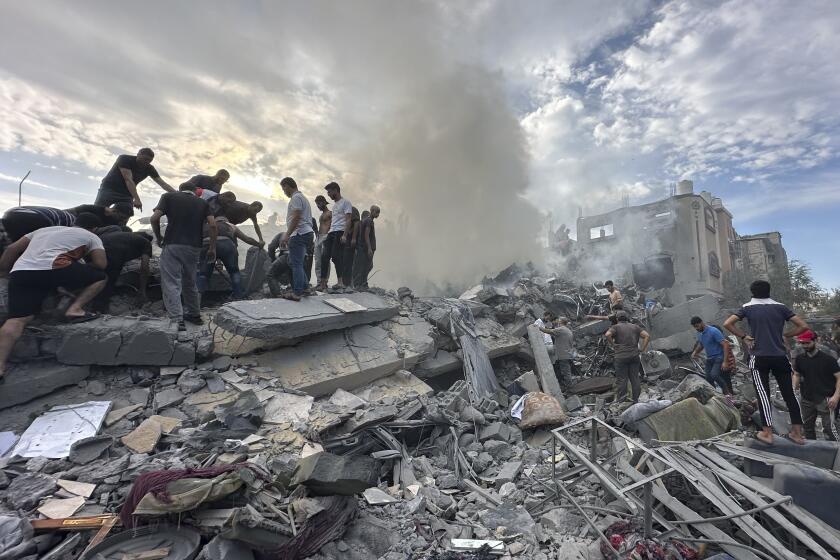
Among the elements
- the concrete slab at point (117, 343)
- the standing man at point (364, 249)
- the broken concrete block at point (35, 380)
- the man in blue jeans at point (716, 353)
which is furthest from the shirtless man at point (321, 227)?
the man in blue jeans at point (716, 353)

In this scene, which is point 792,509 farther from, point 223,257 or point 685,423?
point 223,257

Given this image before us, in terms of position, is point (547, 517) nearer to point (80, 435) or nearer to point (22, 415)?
point (80, 435)

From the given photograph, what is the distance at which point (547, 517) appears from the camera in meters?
3.19

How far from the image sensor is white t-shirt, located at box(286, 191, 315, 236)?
5.37 metres

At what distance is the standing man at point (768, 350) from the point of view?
3.77 m

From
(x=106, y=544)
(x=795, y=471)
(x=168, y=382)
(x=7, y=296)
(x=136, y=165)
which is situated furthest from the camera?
(x=136, y=165)

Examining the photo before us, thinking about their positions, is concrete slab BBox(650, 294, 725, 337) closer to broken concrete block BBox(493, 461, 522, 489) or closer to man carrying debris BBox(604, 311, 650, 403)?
man carrying debris BBox(604, 311, 650, 403)

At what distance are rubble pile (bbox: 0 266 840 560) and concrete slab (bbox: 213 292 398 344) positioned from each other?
0.02m

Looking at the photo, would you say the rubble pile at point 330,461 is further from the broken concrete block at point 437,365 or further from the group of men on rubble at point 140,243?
the broken concrete block at point 437,365

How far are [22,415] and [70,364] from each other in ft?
1.63

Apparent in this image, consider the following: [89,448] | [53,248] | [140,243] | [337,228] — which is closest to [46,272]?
[53,248]

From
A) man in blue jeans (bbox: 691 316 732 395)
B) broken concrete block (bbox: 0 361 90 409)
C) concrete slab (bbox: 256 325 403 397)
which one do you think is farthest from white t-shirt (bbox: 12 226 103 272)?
man in blue jeans (bbox: 691 316 732 395)

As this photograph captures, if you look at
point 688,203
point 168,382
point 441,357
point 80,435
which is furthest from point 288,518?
point 688,203

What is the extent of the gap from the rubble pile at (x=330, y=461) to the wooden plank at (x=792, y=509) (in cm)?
2
